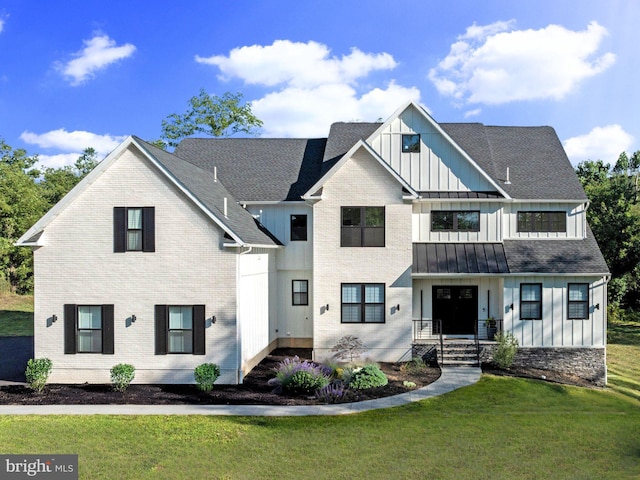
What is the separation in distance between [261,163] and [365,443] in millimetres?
16072

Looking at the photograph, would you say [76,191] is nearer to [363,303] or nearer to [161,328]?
[161,328]

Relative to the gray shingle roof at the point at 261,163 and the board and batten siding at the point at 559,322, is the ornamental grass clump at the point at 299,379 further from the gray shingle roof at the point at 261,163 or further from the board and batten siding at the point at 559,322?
the gray shingle roof at the point at 261,163

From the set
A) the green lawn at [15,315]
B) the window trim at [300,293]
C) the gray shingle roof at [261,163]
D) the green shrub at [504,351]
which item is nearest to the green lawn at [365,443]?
the green shrub at [504,351]

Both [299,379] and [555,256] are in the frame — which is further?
[555,256]

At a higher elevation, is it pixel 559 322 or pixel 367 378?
pixel 559 322

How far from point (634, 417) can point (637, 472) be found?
465cm

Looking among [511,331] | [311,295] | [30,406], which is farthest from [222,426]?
[511,331]

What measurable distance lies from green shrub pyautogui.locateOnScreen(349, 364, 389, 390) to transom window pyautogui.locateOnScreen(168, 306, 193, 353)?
17.9 feet

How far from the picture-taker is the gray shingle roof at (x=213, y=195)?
55.0 feet

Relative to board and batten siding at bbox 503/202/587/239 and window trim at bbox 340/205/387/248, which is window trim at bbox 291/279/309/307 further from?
board and batten siding at bbox 503/202/587/239

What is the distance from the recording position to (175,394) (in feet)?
50.2

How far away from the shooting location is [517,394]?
15477mm

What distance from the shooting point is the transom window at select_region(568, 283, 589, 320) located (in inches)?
768

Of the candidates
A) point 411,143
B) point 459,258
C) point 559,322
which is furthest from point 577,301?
point 411,143
